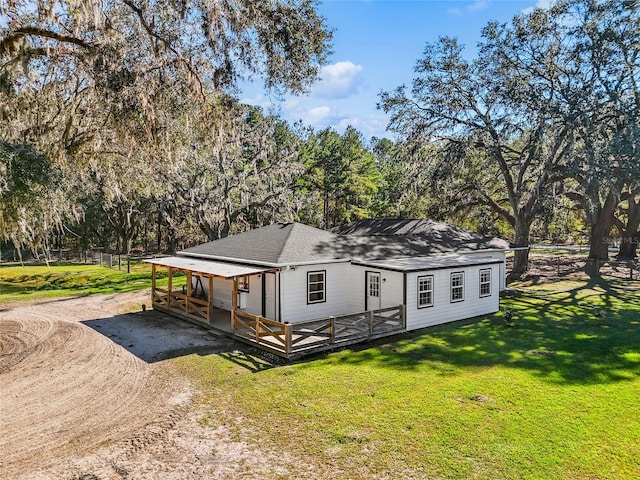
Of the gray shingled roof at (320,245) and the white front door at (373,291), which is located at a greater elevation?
the gray shingled roof at (320,245)

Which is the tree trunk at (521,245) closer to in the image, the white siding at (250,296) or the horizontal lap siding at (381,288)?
the horizontal lap siding at (381,288)

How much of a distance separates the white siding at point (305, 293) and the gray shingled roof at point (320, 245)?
0.35 meters

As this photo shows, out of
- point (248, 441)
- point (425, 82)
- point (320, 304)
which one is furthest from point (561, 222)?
point (248, 441)

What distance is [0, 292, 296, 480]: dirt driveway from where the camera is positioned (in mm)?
6105

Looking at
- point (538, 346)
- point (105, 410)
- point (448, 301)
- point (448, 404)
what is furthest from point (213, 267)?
point (538, 346)

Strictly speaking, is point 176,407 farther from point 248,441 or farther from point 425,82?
point 425,82

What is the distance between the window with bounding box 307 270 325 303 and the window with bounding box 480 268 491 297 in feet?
20.0

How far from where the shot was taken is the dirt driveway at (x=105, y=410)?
611cm

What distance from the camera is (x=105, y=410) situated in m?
7.95

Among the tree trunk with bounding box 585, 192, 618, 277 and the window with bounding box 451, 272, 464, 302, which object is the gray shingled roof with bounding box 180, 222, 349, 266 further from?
the tree trunk with bounding box 585, 192, 618, 277

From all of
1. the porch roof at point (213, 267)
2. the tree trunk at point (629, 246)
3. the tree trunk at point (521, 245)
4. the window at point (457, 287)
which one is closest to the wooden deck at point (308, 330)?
the porch roof at point (213, 267)

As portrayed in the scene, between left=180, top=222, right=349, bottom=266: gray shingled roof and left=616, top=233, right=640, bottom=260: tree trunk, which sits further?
left=616, top=233, right=640, bottom=260: tree trunk

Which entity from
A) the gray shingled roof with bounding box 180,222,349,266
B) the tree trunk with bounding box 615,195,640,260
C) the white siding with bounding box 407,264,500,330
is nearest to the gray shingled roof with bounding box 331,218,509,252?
the white siding with bounding box 407,264,500,330

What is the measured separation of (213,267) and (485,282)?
10057 mm
